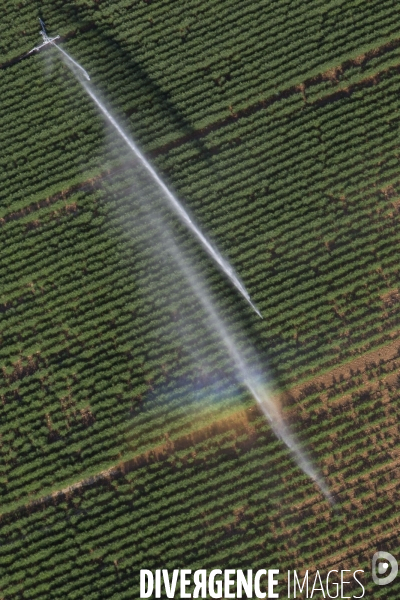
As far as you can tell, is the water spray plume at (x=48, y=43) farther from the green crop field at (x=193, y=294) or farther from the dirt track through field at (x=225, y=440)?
the dirt track through field at (x=225, y=440)

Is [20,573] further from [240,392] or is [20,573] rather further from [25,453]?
[240,392]

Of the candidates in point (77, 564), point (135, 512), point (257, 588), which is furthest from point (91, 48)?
point (257, 588)

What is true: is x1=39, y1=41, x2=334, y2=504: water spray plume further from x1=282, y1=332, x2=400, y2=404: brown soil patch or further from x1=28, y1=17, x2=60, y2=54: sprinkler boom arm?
x1=28, y1=17, x2=60, y2=54: sprinkler boom arm

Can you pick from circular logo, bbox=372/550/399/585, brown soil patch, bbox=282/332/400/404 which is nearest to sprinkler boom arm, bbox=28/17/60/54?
brown soil patch, bbox=282/332/400/404

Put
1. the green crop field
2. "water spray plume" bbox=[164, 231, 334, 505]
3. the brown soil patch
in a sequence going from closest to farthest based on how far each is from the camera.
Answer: the green crop field → "water spray plume" bbox=[164, 231, 334, 505] → the brown soil patch

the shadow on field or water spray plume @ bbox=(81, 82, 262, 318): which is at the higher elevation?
the shadow on field

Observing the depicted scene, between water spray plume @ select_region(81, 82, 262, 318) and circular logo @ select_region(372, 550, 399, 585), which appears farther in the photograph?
water spray plume @ select_region(81, 82, 262, 318)

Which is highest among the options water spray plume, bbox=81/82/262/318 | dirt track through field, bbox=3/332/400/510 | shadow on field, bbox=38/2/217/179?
shadow on field, bbox=38/2/217/179
